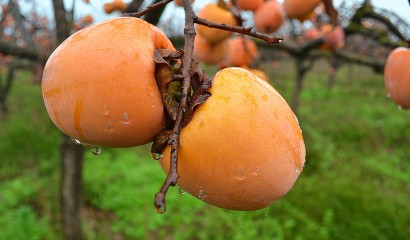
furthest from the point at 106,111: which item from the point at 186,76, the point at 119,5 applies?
the point at 119,5

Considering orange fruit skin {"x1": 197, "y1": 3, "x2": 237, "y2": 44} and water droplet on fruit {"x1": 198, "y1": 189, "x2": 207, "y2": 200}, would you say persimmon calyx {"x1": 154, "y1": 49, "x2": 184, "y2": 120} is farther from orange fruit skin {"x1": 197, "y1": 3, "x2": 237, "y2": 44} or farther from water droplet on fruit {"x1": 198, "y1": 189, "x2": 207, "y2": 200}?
orange fruit skin {"x1": 197, "y1": 3, "x2": 237, "y2": 44}

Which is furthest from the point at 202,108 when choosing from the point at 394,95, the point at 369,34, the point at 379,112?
the point at 379,112

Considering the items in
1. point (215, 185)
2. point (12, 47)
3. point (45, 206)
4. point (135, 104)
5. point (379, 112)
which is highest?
point (135, 104)

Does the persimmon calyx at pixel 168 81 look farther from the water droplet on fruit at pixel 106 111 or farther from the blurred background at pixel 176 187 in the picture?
the blurred background at pixel 176 187

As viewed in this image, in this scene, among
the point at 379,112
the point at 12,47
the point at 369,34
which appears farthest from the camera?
the point at 379,112

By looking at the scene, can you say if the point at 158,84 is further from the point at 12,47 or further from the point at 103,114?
the point at 12,47

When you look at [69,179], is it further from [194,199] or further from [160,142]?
[160,142]

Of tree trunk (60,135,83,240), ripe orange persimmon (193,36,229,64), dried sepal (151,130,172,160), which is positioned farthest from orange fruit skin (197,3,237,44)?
tree trunk (60,135,83,240)
